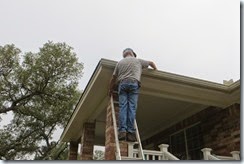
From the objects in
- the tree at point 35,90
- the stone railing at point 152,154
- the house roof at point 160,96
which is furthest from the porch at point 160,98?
the tree at point 35,90

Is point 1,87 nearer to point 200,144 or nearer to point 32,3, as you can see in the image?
point 32,3

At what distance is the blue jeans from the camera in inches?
173

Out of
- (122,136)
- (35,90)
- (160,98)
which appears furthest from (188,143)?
(35,90)

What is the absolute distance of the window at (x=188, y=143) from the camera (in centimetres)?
682

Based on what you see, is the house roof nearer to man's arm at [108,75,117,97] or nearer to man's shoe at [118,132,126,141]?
man's arm at [108,75,117,97]

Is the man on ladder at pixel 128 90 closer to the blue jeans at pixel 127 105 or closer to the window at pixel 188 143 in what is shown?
the blue jeans at pixel 127 105

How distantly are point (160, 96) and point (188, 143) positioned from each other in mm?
1936

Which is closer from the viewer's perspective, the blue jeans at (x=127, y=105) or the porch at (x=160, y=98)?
the blue jeans at (x=127, y=105)

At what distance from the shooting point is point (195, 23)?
12523mm

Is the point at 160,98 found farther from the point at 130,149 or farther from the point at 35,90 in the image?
the point at 35,90

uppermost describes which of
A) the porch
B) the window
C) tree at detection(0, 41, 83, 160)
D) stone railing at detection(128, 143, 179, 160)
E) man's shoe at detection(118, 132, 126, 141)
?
tree at detection(0, 41, 83, 160)

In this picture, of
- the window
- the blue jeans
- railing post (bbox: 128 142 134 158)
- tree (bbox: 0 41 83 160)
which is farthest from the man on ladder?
tree (bbox: 0 41 83 160)

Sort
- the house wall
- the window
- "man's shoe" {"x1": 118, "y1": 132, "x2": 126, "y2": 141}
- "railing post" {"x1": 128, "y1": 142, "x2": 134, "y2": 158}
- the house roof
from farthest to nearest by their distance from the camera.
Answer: the window, the house wall, the house roof, "railing post" {"x1": 128, "y1": 142, "x2": 134, "y2": 158}, "man's shoe" {"x1": 118, "y1": 132, "x2": 126, "y2": 141}

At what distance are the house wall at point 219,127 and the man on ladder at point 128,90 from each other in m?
2.27
